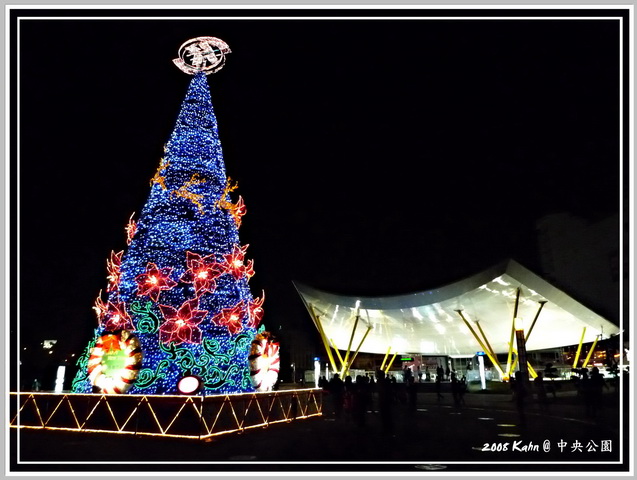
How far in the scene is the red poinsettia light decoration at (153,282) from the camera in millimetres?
11836

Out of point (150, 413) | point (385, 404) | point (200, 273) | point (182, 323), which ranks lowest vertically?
point (150, 413)

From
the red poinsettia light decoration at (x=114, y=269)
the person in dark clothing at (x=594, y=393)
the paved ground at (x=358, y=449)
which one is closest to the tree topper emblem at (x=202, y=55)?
the red poinsettia light decoration at (x=114, y=269)

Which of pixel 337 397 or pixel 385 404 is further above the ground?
pixel 385 404

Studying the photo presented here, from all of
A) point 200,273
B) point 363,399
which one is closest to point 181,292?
point 200,273

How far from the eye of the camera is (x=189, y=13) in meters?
7.65

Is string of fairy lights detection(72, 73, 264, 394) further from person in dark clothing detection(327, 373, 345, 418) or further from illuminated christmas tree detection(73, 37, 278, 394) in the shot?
person in dark clothing detection(327, 373, 345, 418)

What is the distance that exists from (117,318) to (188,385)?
267cm

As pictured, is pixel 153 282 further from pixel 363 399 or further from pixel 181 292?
pixel 363 399

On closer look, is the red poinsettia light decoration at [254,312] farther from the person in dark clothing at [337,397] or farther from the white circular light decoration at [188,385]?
the person in dark clothing at [337,397]

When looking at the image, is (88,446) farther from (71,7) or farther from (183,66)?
(183,66)

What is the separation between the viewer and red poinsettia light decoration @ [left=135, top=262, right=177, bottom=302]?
11836mm

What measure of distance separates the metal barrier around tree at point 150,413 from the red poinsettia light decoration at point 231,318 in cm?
184

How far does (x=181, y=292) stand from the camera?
12039 mm

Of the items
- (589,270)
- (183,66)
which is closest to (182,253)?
(183,66)
